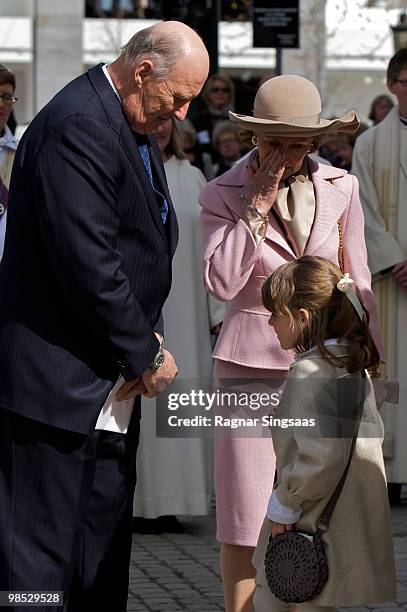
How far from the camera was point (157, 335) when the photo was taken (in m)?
4.33

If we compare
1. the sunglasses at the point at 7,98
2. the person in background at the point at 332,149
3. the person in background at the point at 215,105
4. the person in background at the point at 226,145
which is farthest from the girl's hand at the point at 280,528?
the person in background at the point at 215,105

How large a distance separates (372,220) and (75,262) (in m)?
3.97

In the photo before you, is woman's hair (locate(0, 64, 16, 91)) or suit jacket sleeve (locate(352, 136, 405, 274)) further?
suit jacket sleeve (locate(352, 136, 405, 274))

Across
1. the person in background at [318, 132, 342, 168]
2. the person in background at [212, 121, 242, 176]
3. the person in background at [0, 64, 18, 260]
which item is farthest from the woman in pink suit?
the person in background at [318, 132, 342, 168]

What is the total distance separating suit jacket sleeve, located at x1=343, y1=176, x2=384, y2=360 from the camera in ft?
16.3

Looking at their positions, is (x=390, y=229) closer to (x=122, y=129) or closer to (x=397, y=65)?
(x=397, y=65)

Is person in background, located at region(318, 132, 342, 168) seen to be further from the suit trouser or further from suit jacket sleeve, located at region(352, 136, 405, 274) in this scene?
the suit trouser

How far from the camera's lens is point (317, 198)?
5.02m

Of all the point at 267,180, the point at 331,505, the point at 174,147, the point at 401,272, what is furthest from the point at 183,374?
the point at 331,505

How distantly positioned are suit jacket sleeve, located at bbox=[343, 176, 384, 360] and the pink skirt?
0.37 meters

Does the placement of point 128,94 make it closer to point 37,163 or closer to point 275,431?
point 37,163

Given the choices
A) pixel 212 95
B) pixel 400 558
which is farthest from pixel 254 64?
pixel 400 558

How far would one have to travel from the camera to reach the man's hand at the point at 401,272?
7668 millimetres

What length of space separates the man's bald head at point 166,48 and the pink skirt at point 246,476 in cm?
121
